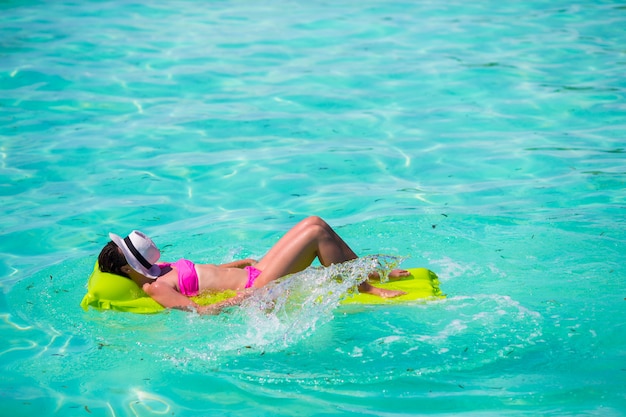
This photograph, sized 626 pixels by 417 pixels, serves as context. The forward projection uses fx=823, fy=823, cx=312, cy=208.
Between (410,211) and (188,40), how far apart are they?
680 centimetres

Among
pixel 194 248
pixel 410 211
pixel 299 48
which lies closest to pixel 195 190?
pixel 194 248

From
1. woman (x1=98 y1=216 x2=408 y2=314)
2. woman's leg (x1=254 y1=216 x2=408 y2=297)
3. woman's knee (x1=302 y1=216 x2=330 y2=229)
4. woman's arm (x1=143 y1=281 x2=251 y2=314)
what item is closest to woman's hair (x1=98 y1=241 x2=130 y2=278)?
woman (x1=98 y1=216 x2=408 y2=314)

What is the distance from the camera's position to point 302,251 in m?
5.27

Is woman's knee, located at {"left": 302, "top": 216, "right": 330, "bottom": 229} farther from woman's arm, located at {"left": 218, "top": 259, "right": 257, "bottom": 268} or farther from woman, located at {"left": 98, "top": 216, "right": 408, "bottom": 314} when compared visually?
woman's arm, located at {"left": 218, "top": 259, "right": 257, "bottom": 268}

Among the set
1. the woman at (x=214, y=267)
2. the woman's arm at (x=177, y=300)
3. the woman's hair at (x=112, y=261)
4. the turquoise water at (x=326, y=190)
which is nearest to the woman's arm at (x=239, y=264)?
the woman at (x=214, y=267)

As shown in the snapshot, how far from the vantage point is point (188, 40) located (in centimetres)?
1248

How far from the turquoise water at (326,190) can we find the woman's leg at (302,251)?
0.61 ft

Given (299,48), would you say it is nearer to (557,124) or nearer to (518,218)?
(557,124)

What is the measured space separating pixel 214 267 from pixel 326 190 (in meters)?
2.25

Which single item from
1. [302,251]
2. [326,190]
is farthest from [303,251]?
[326,190]

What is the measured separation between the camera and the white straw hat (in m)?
5.14

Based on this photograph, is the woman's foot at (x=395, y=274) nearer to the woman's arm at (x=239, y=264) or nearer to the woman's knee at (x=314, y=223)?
the woman's knee at (x=314, y=223)

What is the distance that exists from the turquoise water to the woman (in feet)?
0.64

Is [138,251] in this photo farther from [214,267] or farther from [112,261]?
[214,267]
